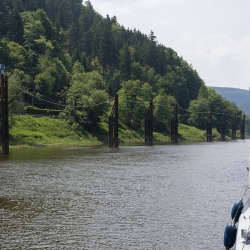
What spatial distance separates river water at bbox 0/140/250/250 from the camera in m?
20.3

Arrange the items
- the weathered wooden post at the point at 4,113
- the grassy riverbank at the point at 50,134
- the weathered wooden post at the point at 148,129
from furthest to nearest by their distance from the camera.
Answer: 1. the weathered wooden post at the point at 148,129
2. the grassy riverbank at the point at 50,134
3. the weathered wooden post at the point at 4,113

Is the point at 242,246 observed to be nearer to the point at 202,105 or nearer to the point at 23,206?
the point at 23,206

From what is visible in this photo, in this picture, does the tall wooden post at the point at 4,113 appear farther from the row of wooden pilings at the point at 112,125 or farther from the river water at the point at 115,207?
the river water at the point at 115,207

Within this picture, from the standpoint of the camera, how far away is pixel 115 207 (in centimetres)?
2742

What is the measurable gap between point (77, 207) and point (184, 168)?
24.9 meters

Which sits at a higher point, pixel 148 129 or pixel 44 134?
pixel 148 129

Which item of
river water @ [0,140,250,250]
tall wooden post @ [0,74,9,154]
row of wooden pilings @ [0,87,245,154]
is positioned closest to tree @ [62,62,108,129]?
row of wooden pilings @ [0,87,245,154]

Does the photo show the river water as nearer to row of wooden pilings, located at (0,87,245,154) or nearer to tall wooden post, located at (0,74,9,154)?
tall wooden post, located at (0,74,9,154)

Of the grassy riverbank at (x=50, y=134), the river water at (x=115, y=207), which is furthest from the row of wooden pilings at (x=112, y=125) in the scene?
the river water at (x=115, y=207)

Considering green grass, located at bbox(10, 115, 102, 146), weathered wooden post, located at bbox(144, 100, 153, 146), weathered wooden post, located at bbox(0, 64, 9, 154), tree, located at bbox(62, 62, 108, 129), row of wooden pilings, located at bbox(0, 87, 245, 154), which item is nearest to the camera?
weathered wooden post, located at bbox(0, 64, 9, 154)

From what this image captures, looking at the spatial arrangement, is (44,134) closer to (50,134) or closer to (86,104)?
(50,134)

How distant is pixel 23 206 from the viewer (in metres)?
27.3

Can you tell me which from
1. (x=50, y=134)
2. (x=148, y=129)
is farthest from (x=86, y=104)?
(x=50, y=134)

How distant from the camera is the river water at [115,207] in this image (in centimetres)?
2031
